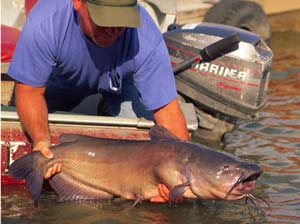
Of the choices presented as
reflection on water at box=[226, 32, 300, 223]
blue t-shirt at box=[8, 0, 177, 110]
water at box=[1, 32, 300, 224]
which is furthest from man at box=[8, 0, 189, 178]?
reflection on water at box=[226, 32, 300, 223]

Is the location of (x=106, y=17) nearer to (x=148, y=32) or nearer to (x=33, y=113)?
(x=148, y=32)

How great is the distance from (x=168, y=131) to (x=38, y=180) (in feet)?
2.70

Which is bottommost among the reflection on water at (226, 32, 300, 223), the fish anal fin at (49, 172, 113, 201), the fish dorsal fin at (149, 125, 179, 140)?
the reflection on water at (226, 32, 300, 223)

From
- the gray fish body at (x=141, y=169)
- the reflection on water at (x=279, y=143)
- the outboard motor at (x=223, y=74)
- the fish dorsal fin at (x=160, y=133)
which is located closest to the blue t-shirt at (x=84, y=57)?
the fish dorsal fin at (x=160, y=133)

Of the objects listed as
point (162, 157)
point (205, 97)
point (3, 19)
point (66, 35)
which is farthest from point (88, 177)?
point (3, 19)

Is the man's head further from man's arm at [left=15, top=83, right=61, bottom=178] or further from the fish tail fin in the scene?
the fish tail fin

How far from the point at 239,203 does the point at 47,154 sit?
129cm

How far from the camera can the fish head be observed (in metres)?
4.26

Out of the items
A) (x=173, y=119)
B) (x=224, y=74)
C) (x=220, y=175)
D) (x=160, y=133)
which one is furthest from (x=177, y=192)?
(x=224, y=74)

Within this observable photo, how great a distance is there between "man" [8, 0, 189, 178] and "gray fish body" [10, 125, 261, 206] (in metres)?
0.14

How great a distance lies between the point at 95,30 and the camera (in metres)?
4.61

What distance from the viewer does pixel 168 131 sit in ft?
15.5

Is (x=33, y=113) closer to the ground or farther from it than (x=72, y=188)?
farther from it

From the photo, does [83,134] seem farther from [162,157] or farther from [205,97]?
[205,97]
